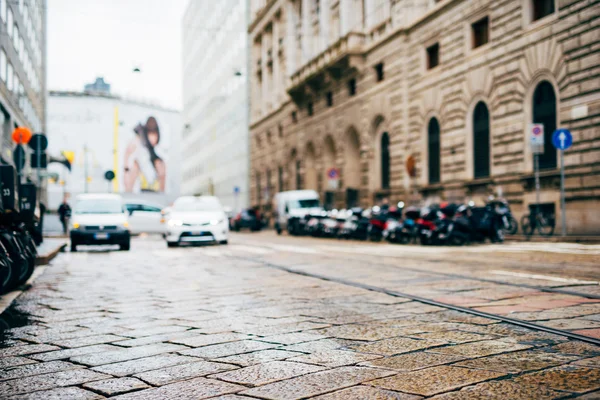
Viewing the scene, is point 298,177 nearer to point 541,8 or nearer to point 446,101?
point 446,101

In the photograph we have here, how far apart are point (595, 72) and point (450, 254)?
286 inches

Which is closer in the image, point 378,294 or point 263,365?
point 263,365

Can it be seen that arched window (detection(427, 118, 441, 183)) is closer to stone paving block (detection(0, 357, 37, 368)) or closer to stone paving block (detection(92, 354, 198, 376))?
stone paving block (detection(92, 354, 198, 376))

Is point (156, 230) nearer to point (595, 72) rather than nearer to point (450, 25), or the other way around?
point (450, 25)

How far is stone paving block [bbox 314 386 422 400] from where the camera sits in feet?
10.3

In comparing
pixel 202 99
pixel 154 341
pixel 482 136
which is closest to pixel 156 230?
pixel 482 136

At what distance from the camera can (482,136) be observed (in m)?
22.2

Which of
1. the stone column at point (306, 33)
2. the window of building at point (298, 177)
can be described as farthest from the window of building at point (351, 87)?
the window of building at point (298, 177)

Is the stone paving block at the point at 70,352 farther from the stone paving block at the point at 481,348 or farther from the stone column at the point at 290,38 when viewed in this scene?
the stone column at the point at 290,38

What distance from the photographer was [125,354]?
427cm

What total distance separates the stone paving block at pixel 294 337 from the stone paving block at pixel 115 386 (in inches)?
47.1

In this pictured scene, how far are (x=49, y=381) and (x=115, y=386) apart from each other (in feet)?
1.35

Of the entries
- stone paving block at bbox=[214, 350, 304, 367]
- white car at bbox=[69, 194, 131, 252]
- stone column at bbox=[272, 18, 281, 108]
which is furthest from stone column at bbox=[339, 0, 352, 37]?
stone paving block at bbox=[214, 350, 304, 367]

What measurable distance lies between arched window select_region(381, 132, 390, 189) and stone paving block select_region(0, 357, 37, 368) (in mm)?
25587
